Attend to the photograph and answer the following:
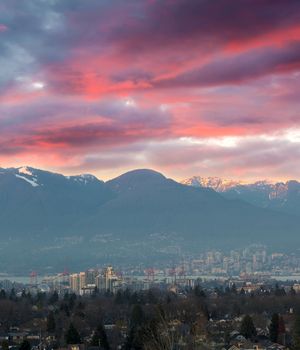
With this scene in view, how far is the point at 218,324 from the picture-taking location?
63219 mm

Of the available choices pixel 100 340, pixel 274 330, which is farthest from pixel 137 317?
pixel 100 340

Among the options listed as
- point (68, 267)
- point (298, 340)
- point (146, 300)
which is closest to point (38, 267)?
point (68, 267)

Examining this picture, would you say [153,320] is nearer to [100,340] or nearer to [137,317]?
[100,340]

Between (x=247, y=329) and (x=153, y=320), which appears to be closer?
(x=153, y=320)

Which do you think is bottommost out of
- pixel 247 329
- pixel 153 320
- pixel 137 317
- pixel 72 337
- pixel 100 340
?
pixel 100 340

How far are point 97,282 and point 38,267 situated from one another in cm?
6024

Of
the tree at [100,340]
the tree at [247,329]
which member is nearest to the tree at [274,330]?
the tree at [247,329]

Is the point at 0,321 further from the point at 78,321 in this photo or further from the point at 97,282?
the point at 97,282

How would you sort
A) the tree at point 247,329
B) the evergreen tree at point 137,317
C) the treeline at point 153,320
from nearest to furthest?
the treeline at point 153,320
the tree at point 247,329
the evergreen tree at point 137,317

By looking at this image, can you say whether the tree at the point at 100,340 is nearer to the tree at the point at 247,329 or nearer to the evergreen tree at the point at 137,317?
the evergreen tree at the point at 137,317

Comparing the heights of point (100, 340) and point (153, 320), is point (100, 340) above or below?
below

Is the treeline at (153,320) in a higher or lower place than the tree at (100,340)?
higher

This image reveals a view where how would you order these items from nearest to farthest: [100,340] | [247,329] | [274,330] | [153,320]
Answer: [100,340]
[153,320]
[274,330]
[247,329]

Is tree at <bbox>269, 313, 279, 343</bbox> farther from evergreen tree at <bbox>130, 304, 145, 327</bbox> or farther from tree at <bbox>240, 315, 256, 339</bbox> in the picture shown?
evergreen tree at <bbox>130, 304, 145, 327</bbox>
